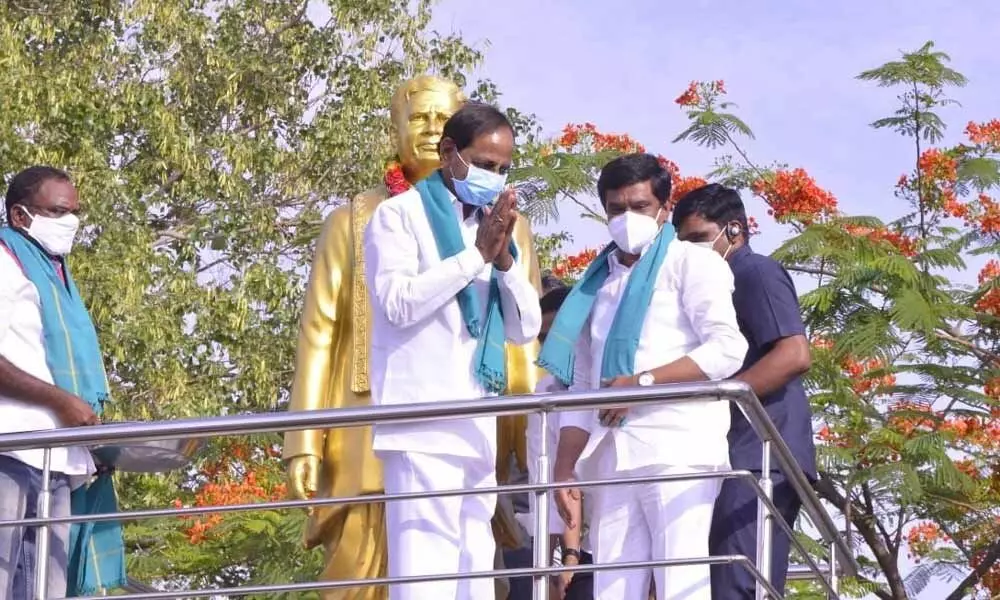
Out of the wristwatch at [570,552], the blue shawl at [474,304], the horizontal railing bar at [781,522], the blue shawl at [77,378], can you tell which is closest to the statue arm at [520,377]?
the wristwatch at [570,552]

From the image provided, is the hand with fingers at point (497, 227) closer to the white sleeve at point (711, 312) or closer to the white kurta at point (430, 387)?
the white kurta at point (430, 387)

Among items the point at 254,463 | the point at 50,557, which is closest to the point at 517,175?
the point at 254,463

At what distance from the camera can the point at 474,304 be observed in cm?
682

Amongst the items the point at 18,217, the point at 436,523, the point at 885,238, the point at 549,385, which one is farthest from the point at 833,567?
the point at 885,238

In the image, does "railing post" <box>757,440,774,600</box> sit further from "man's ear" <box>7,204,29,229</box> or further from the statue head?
"man's ear" <box>7,204,29,229</box>

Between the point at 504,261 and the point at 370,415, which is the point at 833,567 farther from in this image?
the point at 370,415

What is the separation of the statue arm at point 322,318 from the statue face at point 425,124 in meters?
0.33

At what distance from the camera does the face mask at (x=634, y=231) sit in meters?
6.94

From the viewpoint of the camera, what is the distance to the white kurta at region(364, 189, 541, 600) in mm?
6578

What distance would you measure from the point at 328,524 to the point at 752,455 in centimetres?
164

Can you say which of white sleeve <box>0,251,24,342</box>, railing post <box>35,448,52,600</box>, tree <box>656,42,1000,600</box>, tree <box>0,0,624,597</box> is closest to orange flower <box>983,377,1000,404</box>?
tree <box>656,42,1000,600</box>

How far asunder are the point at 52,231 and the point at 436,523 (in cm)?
184

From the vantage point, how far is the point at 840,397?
11.3 meters

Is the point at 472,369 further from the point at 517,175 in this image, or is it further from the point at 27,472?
the point at 517,175
